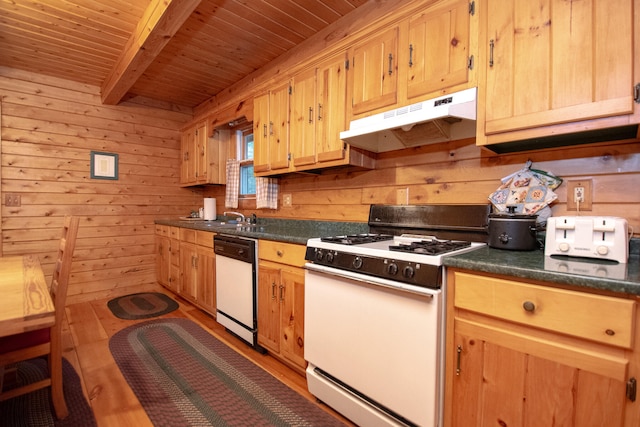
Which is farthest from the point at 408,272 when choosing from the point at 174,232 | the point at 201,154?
the point at 201,154

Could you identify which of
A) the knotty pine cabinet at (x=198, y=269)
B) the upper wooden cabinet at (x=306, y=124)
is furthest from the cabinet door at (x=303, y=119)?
the knotty pine cabinet at (x=198, y=269)

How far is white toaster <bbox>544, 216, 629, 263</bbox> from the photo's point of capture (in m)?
1.03

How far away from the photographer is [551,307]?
0.92 meters

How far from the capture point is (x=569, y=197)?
142cm

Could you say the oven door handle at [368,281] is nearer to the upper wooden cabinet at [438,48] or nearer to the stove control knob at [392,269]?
the stove control knob at [392,269]

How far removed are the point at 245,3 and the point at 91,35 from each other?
150 cm

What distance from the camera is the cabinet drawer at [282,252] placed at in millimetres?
1819

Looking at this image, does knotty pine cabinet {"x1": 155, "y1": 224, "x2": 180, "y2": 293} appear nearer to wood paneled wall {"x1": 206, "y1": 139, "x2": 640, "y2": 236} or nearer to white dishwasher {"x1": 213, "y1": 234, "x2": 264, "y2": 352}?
white dishwasher {"x1": 213, "y1": 234, "x2": 264, "y2": 352}

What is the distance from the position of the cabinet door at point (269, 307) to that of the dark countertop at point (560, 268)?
1208 mm

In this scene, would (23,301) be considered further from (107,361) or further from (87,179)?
(87,179)

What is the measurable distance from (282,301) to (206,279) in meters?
1.18

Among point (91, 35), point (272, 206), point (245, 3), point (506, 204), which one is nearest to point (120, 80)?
point (91, 35)

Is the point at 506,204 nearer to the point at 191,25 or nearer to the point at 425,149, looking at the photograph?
the point at 425,149

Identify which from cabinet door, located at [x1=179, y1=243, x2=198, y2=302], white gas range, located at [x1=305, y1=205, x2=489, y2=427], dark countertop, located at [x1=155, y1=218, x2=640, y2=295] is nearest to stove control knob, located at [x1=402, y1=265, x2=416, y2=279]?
white gas range, located at [x1=305, y1=205, x2=489, y2=427]
